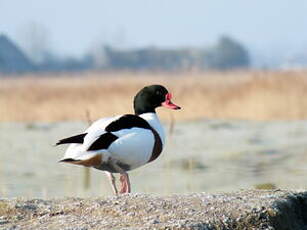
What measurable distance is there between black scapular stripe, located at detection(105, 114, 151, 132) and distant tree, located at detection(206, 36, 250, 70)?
7333 centimetres

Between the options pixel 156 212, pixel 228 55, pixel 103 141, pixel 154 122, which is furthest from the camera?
pixel 228 55

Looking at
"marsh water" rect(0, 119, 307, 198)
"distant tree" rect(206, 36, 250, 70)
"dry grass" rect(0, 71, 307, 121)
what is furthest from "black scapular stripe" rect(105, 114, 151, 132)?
"distant tree" rect(206, 36, 250, 70)

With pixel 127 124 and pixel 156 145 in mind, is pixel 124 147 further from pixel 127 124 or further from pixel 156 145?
pixel 156 145

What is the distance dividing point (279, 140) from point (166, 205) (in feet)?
29.4

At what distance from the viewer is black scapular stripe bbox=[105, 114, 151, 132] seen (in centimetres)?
520

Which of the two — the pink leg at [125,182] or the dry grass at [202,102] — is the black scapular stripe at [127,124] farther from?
the dry grass at [202,102]

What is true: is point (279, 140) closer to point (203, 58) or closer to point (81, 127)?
point (81, 127)

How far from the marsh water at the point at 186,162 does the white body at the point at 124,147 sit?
1.90 meters

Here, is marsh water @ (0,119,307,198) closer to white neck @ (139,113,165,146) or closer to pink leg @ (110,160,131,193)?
white neck @ (139,113,165,146)

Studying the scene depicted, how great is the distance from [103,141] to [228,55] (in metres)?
78.3

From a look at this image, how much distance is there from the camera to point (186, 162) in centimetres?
1105

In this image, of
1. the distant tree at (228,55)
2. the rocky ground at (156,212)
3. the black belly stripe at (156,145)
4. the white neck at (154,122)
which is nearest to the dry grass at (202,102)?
the white neck at (154,122)

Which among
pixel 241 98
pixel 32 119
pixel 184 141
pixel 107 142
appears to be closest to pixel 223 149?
pixel 184 141

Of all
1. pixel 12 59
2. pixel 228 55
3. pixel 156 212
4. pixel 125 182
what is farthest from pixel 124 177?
pixel 228 55
